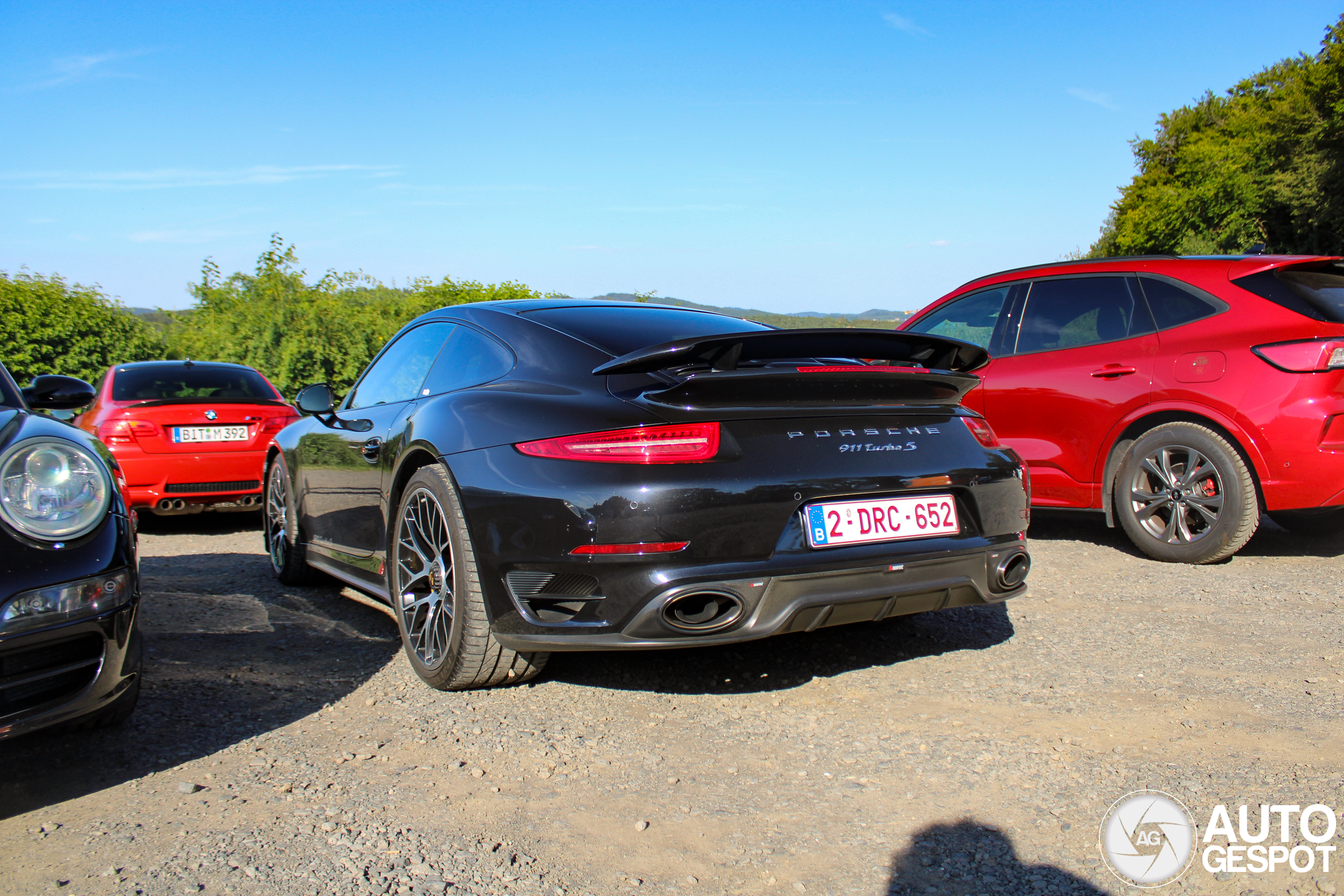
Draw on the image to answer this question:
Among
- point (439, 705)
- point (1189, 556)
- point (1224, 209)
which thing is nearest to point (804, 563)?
point (439, 705)

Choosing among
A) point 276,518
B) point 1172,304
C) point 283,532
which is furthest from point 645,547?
point 1172,304

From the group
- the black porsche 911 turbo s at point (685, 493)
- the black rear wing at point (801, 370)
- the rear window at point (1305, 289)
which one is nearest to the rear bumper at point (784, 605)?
the black porsche 911 turbo s at point (685, 493)

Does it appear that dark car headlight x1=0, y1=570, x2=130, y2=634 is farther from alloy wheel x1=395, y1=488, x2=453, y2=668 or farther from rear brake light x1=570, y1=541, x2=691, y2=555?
rear brake light x1=570, y1=541, x2=691, y2=555

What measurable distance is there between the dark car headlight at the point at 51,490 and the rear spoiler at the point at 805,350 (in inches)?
57.3

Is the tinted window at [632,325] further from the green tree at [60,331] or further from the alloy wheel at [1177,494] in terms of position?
the green tree at [60,331]

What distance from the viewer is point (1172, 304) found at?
529 centimetres

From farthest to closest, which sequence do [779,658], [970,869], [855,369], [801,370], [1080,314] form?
[1080,314] < [779,658] < [855,369] < [801,370] < [970,869]

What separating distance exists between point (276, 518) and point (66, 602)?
3074 millimetres

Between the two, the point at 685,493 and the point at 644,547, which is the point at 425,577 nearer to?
the point at 644,547

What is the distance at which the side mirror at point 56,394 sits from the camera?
13.1ft

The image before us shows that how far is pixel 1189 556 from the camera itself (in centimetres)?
512

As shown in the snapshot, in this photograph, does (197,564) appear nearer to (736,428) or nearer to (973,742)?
(736,428)

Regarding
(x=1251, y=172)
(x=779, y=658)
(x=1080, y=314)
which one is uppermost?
(x=1251, y=172)

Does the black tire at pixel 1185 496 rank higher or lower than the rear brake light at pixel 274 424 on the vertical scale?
lower
